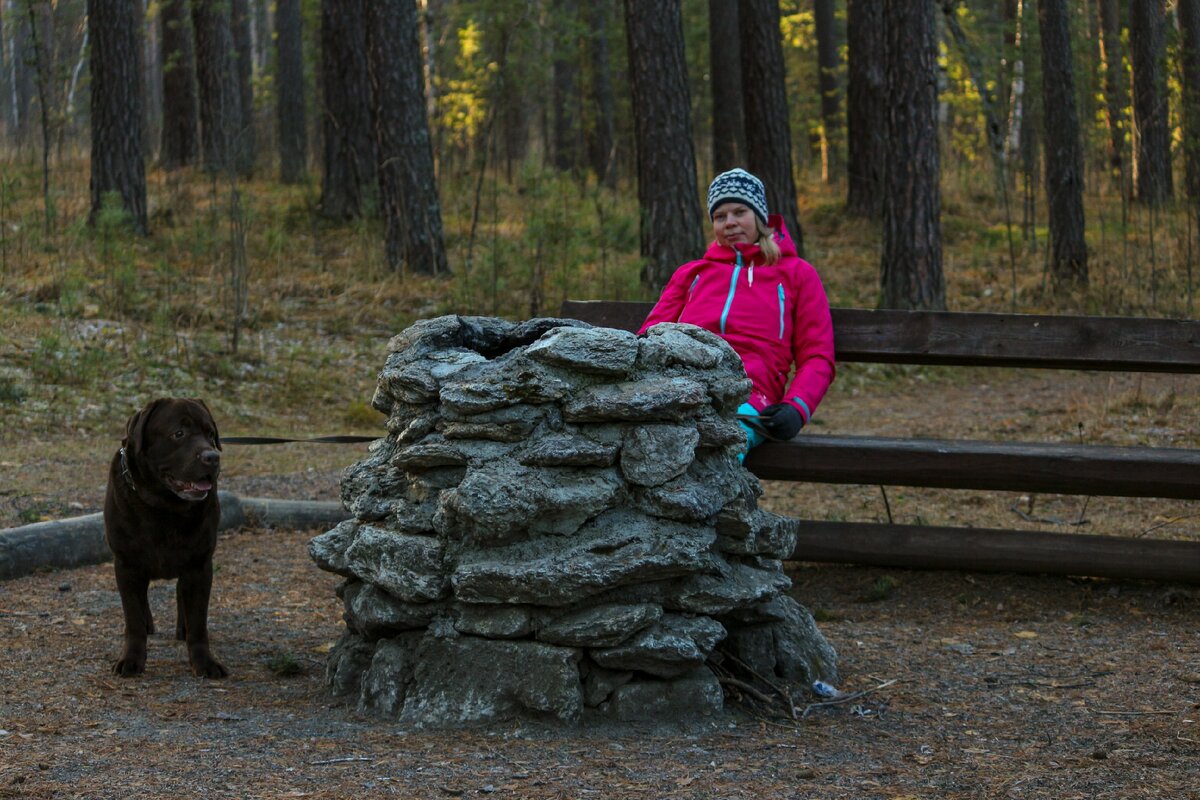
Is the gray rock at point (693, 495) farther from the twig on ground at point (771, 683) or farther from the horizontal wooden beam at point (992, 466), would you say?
the horizontal wooden beam at point (992, 466)

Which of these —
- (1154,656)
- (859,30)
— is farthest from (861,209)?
(1154,656)

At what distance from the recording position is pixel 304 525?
7.27 meters

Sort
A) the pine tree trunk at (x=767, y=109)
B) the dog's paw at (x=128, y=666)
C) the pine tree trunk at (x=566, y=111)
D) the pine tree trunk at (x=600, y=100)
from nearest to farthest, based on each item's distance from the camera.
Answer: the dog's paw at (x=128, y=666), the pine tree trunk at (x=767, y=109), the pine tree trunk at (x=600, y=100), the pine tree trunk at (x=566, y=111)

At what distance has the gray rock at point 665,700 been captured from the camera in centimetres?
410

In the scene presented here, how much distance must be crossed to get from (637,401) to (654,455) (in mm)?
188

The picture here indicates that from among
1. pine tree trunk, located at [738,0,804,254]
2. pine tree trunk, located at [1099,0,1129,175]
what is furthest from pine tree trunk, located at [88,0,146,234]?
pine tree trunk, located at [1099,0,1129,175]

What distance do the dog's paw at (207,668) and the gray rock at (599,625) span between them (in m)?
1.36

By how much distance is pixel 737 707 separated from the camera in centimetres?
430

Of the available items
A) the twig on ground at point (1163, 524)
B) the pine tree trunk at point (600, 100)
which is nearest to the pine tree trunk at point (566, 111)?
the pine tree trunk at point (600, 100)

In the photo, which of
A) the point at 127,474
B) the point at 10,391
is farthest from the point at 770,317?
the point at 10,391

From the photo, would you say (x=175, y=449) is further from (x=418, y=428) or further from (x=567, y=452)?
(x=567, y=452)

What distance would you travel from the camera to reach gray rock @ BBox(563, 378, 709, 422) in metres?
4.13

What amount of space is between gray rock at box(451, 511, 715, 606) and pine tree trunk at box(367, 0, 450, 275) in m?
9.80

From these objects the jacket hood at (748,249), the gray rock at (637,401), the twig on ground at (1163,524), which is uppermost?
the jacket hood at (748,249)
